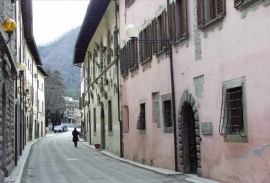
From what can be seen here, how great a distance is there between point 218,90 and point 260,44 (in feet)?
8.00

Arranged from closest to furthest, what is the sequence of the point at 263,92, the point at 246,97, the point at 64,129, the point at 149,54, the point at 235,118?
1. the point at 263,92
2. the point at 246,97
3. the point at 235,118
4. the point at 149,54
5. the point at 64,129

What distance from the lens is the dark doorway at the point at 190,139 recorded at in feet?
46.9

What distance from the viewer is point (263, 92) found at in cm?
953

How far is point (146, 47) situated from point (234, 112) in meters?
8.02

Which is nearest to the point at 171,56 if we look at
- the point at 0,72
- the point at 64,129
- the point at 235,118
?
the point at 235,118

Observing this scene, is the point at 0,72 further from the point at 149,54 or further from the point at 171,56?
the point at 149,54

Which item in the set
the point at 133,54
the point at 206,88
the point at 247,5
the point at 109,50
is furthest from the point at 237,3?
the point at 109,50

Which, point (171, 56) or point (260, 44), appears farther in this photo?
point (171, 56)

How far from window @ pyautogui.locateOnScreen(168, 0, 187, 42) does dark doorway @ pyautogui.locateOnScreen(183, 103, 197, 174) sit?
237cm

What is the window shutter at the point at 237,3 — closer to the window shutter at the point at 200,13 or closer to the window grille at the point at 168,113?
the window shutter at the point at 200,13

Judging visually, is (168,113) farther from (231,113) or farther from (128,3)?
(128,3)

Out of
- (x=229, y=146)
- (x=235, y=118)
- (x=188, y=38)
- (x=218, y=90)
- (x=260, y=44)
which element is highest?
(x=188, y=38)

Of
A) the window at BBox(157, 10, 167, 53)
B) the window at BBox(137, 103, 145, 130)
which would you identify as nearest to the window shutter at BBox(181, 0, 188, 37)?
the window at BBox(157, 10, 167, 53)

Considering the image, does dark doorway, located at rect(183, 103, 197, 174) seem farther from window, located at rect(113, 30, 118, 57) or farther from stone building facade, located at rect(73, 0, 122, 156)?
window, located at rect(113, 30, 118, 57)
